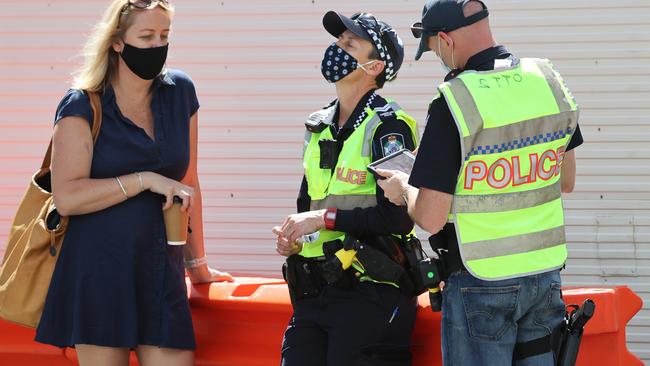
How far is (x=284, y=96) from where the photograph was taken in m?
6.46

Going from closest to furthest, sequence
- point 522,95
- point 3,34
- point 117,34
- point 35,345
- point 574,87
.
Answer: point 522,95
point 117,34
point 35,345
point 574,87
point 3,34

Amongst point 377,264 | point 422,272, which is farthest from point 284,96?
point 422,272

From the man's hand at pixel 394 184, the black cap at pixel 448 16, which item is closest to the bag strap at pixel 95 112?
the man's hand at pixel 394 184

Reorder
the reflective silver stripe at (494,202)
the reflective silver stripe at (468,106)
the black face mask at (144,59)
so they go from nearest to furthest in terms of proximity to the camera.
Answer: the reflective silver stripe at (468,106) → the reflective silver stripe at (494,202) → the black face mask at (144,59)

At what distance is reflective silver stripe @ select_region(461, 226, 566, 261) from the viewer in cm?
355

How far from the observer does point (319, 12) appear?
641cm

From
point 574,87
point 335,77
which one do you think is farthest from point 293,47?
point 335,77

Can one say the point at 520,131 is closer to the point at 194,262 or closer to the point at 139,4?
the point at 139,4

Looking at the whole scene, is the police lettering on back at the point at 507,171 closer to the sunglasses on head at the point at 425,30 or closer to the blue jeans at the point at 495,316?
the blue jeans at the point at 495,316

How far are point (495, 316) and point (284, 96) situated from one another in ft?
10.4

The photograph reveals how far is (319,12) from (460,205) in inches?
122

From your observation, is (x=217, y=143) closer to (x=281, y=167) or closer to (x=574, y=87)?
(x=281, y=167)

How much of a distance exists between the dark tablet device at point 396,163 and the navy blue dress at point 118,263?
943 millimetres

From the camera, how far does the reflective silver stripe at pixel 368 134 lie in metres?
4.05
